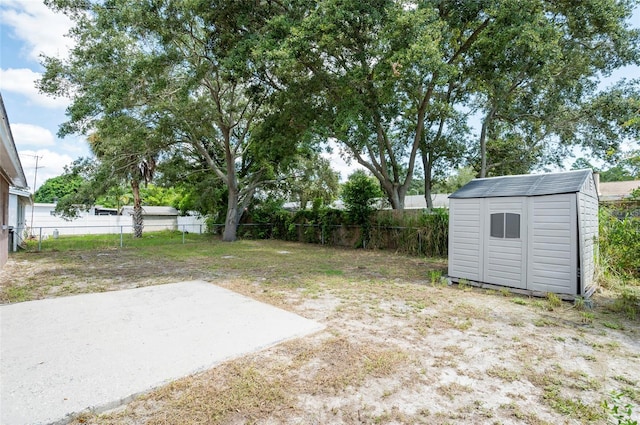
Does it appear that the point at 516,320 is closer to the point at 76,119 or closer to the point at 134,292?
the point at 134,292

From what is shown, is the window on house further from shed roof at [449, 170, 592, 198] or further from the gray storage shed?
shed roof at [449, 170, 592, 198]

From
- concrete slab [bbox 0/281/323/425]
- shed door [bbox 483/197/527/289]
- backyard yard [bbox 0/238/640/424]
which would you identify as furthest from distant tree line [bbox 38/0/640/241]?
concrete slab [bbox 0/281/323/425]

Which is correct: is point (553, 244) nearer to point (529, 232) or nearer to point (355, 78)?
point (529, 232)

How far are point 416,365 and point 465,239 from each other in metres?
3.65

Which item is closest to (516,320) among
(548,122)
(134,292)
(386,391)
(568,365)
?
(568,365)

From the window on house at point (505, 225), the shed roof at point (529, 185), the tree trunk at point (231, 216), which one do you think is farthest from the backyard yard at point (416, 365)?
the tree trunk at point (231, 216)

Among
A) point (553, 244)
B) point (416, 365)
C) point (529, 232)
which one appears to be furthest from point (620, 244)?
point (416, 365)

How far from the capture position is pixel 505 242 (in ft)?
17.0

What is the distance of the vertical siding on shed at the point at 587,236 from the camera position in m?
4.54

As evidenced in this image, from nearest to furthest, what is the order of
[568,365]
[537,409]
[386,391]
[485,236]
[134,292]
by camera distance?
[537,409] < [386,391] < [568,365] < [134,292] < [485,236]

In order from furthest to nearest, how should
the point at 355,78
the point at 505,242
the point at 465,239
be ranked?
the point at 355,78, the point at 465,239, the point at 505,242

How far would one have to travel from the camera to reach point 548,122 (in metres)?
11.3

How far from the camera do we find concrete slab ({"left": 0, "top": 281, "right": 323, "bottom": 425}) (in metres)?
2.12

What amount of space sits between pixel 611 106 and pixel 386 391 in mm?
12808
